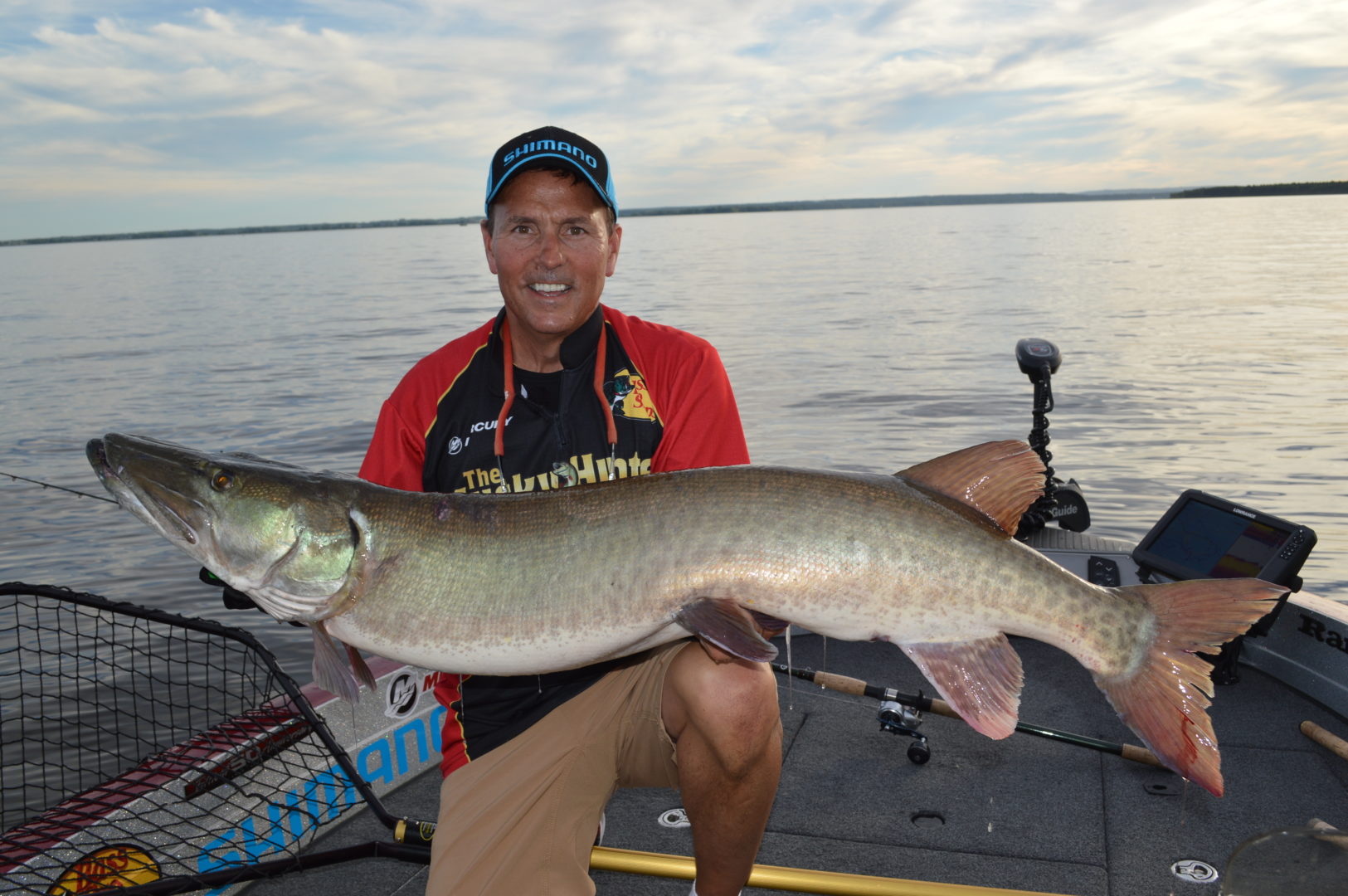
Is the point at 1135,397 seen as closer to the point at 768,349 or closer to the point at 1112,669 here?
the point at 768,349

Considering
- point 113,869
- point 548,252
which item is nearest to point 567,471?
point 548,252

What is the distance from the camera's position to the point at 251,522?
7.97ft

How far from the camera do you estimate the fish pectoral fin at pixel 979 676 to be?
2348 mm

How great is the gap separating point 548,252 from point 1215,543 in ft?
11.4

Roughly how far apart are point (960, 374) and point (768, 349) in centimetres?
440

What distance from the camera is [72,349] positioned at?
22.5 m

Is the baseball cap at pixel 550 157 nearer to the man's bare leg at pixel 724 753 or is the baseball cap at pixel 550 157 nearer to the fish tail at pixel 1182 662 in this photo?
the man's bare leg at pixel 724 753

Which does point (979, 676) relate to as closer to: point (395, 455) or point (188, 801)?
point (395, 455)

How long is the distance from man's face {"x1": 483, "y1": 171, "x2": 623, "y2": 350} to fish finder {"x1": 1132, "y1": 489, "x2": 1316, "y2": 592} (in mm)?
3119

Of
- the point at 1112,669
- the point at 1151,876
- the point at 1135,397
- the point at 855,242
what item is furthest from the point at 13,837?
the point at 855,242

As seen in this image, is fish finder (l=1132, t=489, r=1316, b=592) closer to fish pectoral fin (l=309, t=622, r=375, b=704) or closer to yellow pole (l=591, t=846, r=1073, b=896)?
yellow pole (l=591, t=846, r=1073, b=896)

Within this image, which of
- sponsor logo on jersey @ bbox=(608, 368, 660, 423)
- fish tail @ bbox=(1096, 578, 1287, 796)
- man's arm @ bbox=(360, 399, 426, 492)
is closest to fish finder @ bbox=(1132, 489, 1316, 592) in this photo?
fish tail @ bbox=(1096, 578, 1287, 796)

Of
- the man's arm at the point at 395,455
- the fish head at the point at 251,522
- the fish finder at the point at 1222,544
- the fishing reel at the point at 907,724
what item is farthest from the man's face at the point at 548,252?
the fish finder at the point at 1222,544

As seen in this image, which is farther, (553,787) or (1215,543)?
(1215,543)
